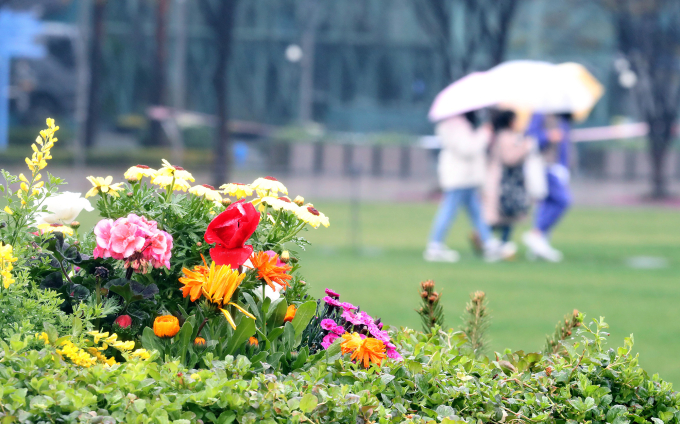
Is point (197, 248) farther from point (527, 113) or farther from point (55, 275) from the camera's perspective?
point (527, 113)

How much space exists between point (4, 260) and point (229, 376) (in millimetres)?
640

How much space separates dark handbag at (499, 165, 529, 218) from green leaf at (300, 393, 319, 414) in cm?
942

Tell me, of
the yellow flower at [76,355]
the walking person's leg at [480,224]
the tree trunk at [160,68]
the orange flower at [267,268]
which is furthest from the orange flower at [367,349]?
the tree trunk at [160,68]

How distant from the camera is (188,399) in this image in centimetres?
179

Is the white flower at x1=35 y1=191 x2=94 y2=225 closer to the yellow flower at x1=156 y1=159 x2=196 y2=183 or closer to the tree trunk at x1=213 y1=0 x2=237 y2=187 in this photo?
the yellow flower at x1=156 y1=159 x2=196 y2=183

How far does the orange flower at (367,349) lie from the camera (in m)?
2.18

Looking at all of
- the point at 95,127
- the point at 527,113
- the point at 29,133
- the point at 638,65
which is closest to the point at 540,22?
the point at 638,65

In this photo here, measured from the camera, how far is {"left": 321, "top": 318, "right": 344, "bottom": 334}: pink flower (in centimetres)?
242

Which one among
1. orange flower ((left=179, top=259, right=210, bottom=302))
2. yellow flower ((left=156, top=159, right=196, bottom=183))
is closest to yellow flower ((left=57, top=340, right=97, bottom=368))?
orange flower ((left=179, top=259, right=210, bottom=302))

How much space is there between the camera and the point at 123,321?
2244 mm

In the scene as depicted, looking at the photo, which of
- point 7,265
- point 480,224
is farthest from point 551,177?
point 7,265

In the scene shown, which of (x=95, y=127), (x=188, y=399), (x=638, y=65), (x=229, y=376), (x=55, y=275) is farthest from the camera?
(x=95, y=127)

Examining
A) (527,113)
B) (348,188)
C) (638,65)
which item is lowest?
(348,188)

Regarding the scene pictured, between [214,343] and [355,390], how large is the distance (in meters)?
0.41
